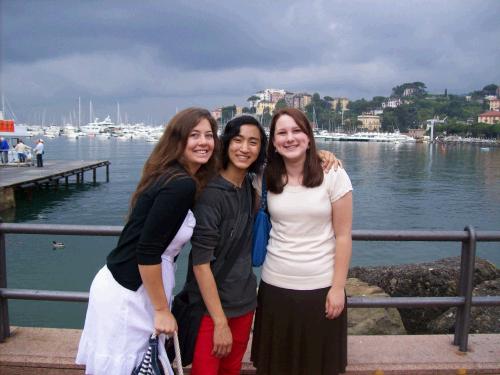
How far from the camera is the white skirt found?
2141mm

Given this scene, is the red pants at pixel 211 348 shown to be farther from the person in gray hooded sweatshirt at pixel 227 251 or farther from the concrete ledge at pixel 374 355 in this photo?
the concrete ledge at pixel 374 355

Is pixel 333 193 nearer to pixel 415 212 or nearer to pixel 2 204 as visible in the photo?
pixel 2 204

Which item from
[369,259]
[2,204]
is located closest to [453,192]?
[369,259]

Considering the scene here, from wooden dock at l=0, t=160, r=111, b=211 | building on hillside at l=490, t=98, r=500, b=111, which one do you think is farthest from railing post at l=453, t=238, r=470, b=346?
building on hillside at l=490, t=98, r=500, b=111

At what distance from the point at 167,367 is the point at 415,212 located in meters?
24.5

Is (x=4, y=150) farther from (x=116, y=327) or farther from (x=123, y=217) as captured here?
(x=116, y=327)

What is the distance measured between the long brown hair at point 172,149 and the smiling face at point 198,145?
2cm

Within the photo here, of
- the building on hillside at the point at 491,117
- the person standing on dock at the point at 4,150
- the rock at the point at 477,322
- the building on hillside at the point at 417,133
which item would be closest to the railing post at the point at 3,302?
the rock at the point at 477,322

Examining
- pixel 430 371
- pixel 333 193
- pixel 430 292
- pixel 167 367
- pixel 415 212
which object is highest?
pixel 333 193

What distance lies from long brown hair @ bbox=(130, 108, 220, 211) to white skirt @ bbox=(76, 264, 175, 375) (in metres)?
0.39

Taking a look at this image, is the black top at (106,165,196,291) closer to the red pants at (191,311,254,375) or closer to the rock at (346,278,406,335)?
the red pants at (191,311,254,375)

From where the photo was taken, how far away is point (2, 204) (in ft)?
70.3

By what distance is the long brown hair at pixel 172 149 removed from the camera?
83.6 inches

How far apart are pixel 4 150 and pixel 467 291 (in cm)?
3301
